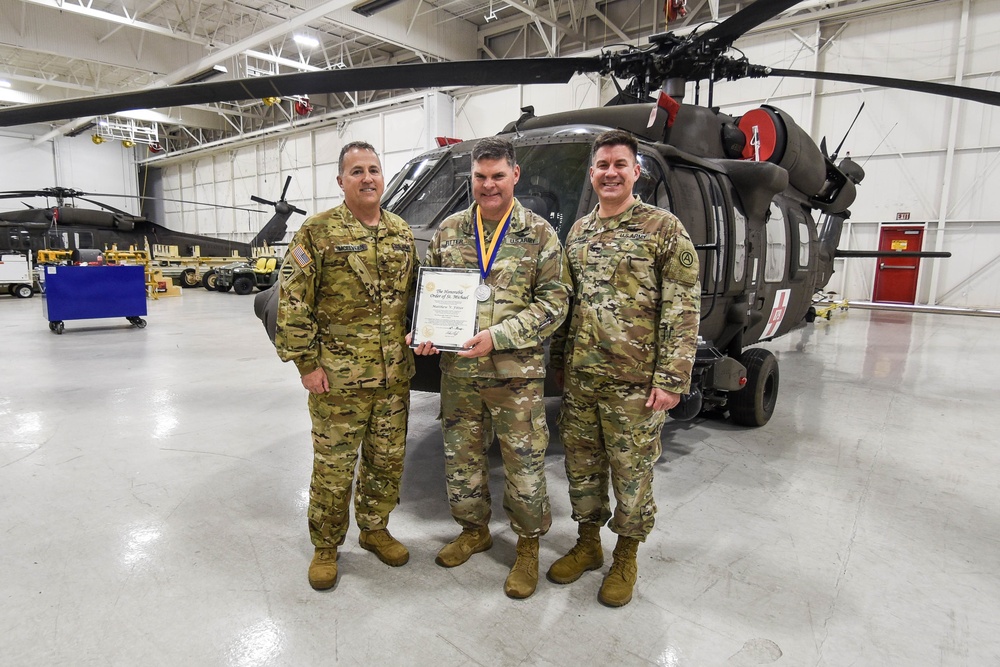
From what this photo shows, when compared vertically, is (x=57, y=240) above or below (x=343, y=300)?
above

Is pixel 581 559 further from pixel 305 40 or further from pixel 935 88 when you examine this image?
pixel 305 40

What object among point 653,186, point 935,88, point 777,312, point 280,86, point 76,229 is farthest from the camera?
point 76,229

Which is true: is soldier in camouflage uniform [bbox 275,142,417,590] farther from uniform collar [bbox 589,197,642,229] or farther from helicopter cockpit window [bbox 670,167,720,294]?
helicopter cockpit window [bbox 670,167,720,294]

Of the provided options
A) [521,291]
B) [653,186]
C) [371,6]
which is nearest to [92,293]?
[371,6]

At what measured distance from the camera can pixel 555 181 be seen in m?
3.42

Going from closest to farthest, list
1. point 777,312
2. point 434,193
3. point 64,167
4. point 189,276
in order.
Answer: point 434,193
point 777,312
point 189,276
point 64,167

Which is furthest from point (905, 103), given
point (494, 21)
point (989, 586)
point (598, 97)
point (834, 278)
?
point (989, 586)

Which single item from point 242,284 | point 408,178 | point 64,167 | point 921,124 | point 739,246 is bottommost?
point 242,284

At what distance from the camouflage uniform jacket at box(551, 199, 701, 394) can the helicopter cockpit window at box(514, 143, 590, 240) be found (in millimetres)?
1065

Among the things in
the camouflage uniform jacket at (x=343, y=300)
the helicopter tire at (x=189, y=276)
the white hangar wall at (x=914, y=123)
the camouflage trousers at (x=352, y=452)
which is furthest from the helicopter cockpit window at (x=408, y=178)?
the helicopter tire at (x=189, y=276)

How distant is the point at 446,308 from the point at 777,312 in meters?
4.04

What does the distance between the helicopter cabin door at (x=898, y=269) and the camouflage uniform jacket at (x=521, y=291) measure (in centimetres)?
1353

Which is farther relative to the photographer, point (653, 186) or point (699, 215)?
point (699, 215)

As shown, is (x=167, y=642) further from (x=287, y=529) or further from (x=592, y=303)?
(x=592, y=303)
